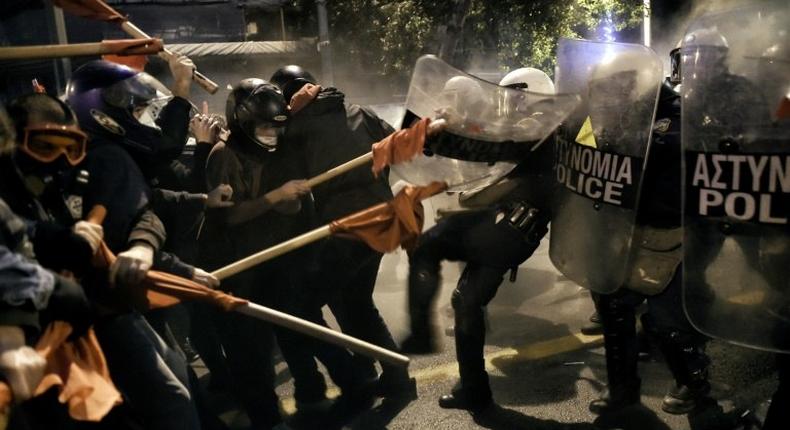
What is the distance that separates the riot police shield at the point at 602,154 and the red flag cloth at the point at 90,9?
2.20m

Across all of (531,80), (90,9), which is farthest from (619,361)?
(90,9)

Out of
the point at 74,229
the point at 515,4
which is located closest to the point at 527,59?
the point at 515,4

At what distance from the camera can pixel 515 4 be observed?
13.9 metres

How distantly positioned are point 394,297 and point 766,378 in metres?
2.74

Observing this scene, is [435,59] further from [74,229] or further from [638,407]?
[638,407]

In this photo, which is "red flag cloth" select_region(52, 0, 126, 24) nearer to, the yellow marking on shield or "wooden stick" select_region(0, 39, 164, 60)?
"wooden stick" select_region(0, 39, 164, 60)

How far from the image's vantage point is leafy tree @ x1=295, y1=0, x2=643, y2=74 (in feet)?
45.4

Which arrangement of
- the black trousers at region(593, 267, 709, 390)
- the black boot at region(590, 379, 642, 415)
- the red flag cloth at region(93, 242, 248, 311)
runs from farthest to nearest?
the black boot at region(590, 379, 642, 415) < the black trousers at region(593, 267, 709, 390) < the red flag cloth at region(93, 242, 248, 311)

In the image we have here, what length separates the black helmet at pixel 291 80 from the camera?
4043mm

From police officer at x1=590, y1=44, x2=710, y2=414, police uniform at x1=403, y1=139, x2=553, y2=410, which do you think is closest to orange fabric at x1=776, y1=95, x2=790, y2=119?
police officer at x1=590, y1=44, x2=710, y2=414

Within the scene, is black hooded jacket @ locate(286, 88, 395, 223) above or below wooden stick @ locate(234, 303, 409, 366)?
above

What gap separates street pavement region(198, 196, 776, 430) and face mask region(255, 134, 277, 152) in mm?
1180

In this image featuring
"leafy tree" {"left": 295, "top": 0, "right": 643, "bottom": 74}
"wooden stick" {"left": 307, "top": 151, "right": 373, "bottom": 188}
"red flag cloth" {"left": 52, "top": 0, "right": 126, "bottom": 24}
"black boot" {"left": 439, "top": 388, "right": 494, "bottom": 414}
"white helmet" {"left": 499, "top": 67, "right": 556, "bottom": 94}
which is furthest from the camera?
"leafy tree" {"left": 295, "top": 0, "right": 643, "bottom": 74}

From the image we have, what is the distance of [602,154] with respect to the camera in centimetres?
298
